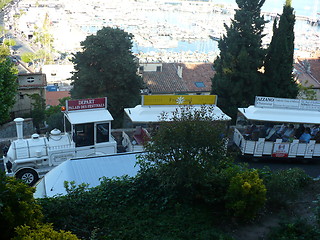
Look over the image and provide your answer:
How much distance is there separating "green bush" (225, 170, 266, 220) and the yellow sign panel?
776 centimetres

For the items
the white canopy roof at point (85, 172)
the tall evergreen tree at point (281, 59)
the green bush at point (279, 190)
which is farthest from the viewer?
the tall evergreen tree at point (281, 59)

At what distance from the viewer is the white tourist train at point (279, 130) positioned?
679 inches

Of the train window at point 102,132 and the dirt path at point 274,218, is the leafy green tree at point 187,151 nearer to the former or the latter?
the dirt path at point 274,218

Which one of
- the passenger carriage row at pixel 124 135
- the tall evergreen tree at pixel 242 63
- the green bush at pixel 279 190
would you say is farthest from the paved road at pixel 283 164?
the tall evergreen tree at pixel 242 63

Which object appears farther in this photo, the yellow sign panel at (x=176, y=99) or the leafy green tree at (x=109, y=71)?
the leafy green tree at (x=109, y=71)

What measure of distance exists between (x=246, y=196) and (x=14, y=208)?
583 centimetres

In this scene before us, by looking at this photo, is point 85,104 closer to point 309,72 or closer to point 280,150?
point 280,150

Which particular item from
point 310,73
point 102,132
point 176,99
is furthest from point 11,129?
point 310,73

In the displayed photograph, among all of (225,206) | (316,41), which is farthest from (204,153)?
(316,41)

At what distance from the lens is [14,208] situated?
305 inches

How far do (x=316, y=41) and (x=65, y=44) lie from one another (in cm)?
8288

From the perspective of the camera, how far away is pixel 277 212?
1088 cm

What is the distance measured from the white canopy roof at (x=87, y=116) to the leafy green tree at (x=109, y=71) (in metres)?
6.99

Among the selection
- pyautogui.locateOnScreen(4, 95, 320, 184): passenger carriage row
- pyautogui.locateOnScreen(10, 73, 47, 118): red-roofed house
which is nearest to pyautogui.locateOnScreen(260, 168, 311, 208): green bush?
pyautogui.locateOnScreen(4, 95, 320, 184): passenger carriage row
